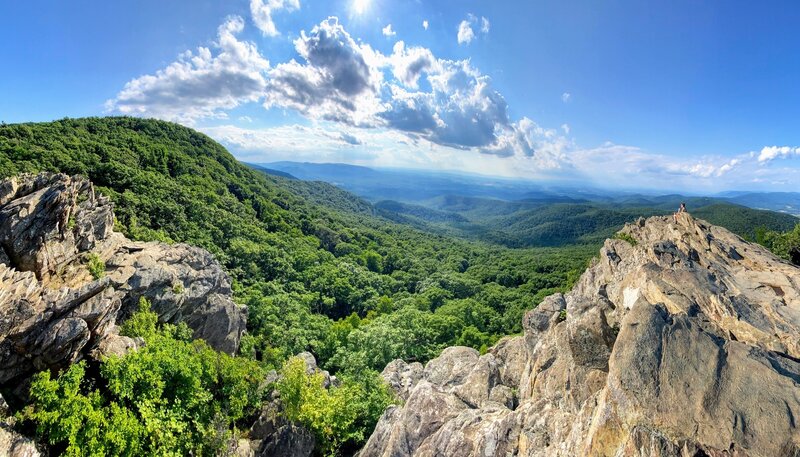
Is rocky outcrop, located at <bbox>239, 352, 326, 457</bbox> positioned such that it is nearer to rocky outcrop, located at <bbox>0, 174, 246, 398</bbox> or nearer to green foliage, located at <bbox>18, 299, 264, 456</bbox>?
green foliage, located at <bbox>18, 299, 264, 456</bbox>

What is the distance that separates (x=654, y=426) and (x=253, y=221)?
128 m

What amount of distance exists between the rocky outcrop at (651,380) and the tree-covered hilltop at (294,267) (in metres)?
11.7

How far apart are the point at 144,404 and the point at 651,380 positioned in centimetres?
2804

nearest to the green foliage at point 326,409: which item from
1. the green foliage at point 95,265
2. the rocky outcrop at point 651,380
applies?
the rocky outcrop at point 651,380

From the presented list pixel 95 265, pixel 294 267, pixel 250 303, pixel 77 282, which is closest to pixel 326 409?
pixel 77 282

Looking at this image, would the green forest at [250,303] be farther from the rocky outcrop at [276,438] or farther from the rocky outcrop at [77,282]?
the rocky outcrop at [77,282]

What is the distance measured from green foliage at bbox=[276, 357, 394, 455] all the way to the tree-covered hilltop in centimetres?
21

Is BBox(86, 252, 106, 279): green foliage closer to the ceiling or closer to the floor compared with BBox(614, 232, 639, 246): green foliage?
closer to the floor

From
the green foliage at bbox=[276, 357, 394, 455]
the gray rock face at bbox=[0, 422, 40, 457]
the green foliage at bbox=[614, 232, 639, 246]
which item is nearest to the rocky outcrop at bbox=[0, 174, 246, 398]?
the gray rock face at bbox=[0, 422, 40, 457]

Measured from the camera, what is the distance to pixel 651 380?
1545 cm

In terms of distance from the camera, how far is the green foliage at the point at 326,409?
29.8 m

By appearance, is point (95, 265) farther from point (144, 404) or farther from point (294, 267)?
point (294, 267)

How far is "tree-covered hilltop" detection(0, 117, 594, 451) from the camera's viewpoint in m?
59.1

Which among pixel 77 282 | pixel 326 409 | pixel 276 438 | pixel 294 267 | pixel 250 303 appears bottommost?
pixel 294 267
